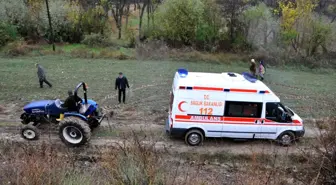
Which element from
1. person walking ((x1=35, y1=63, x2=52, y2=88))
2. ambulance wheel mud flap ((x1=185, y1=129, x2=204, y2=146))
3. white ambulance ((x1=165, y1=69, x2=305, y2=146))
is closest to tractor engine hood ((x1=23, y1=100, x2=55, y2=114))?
white ambulance ((x1=165, y1=69, x2=305, y2=146))

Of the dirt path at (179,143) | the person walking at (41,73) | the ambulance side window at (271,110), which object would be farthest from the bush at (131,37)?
the ambulance side window at (271,110)

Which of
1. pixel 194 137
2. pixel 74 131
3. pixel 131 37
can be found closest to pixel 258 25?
pixel 131 37

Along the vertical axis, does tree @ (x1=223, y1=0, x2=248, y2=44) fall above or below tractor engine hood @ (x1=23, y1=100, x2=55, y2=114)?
above

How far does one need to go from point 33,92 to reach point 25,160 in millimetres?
11796

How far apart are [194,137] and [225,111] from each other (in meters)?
1.40

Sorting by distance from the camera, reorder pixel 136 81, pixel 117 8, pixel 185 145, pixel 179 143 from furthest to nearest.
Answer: pixel 117 8
pixel 136 81
pixel 179 143
pixel 185 145

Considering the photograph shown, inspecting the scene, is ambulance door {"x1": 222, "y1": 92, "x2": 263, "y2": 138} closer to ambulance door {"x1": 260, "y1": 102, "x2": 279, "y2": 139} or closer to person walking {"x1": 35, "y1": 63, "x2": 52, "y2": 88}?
ambulance door {"x1": 260, "y1": 102, "x2": 279, "y2": 139}

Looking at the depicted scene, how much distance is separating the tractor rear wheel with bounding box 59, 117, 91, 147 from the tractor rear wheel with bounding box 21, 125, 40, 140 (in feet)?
3.22

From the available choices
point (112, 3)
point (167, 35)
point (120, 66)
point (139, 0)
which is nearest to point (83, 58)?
point (120, 66)

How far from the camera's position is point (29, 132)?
1084 centimetres

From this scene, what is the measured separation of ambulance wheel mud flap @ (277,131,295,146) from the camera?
11341 millimetres

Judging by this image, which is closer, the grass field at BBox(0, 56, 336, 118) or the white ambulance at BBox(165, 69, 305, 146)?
the white ambulance at BBox(165, 69, 305, 146)

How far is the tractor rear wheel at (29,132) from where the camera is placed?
10.8 meters

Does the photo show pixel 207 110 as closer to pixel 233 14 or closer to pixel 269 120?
pixel 269 120
